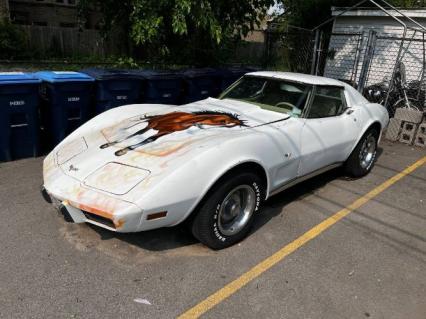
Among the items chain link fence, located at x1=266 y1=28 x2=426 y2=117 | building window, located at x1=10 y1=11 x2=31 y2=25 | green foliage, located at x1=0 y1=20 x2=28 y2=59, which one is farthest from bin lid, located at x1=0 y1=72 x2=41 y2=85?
building window, located at x1=10 y1=11 x2=31 y2=25

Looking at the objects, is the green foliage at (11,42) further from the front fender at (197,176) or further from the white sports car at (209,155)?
the front fender at (197,176)

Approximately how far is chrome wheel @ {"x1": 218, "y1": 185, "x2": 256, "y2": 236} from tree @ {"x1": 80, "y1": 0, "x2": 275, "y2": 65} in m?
4.14

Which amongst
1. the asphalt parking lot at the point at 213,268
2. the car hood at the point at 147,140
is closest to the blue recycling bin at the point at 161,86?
the car hood at the point at 147,140

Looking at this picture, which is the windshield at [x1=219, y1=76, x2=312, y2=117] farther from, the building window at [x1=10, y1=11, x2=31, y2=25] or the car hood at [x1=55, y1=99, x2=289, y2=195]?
the building window at [x1=10, y1=11, x2=31, y2=25]

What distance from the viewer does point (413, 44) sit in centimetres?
1112

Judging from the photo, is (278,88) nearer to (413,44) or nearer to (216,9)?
(216,9)

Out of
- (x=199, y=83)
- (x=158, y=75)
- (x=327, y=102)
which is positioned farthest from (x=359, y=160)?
(x=158, y=75)

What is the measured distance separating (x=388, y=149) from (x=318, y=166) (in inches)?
141

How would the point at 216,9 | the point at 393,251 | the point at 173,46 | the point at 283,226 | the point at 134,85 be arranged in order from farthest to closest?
1. the point at 173,46
2. the point at 216,9
3. the point at 134,85
4. the point at 283,226
5. the point at 393,251

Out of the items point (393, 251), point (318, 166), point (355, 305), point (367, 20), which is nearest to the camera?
point (355, 305)

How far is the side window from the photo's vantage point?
4375 millimetres

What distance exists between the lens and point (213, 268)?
3.20 metres

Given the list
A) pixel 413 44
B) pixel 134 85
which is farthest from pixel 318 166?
pixel 413 44

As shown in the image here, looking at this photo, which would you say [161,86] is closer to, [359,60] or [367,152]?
[367,152]
